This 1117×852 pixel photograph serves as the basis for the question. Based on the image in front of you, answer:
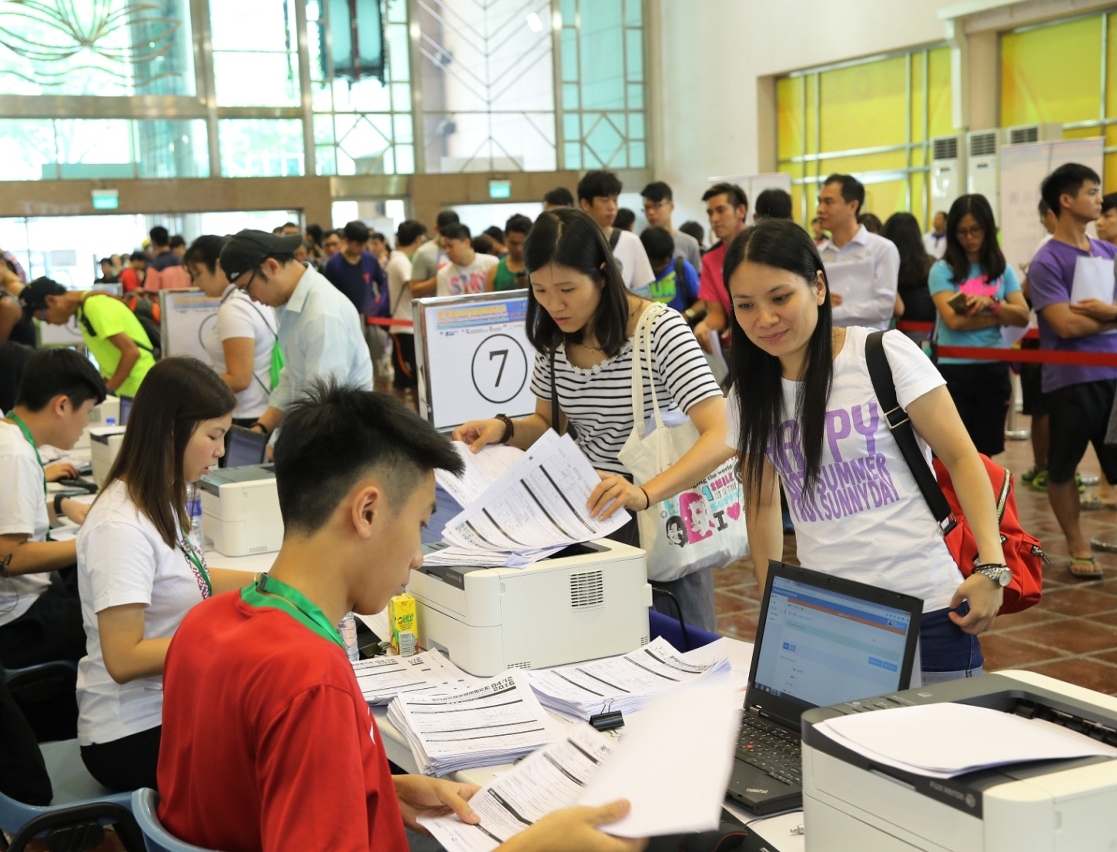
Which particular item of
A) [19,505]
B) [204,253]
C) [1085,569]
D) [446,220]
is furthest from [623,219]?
[19,505]

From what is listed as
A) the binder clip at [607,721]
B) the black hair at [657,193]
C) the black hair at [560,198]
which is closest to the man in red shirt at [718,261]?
the black hair at [657,193]

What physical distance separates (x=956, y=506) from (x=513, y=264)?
17.5ft

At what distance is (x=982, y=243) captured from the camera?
562 cm

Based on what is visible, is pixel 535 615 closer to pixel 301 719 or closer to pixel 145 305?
pixel 301 719

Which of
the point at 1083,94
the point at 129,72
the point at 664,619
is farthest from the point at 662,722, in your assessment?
the point at 129,72

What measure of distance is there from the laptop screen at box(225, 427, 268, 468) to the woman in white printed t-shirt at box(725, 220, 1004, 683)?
2.29 metres

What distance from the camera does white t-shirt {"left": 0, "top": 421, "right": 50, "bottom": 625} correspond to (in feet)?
10.1

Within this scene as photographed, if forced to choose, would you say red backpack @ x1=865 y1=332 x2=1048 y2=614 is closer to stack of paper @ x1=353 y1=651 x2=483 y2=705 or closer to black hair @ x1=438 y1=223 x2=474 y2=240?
stack of paper @ x1=353 y1=651 x2=483 y2=705

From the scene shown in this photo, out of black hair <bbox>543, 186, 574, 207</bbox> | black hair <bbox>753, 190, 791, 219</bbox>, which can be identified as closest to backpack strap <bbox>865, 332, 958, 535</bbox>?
black hair <bbox>753, 190, 791, 219</bbox>

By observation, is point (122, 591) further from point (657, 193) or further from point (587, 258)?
point (657, 193)

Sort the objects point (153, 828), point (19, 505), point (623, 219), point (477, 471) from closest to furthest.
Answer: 1. point (153, 828)
2. point (477, 471)
3. point (19, 505)
4. point (623, 219)

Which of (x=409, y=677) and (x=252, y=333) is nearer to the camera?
(x=409, y=677)

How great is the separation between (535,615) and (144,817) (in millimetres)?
910

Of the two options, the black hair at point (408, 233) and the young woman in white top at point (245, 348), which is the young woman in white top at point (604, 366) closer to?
the young woman in white top at point (245, 348)
